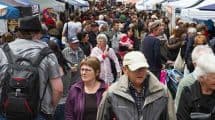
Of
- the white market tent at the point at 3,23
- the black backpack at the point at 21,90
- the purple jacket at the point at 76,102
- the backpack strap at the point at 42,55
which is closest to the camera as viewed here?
the black backpack at the point at 21,90

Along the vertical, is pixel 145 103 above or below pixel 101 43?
above

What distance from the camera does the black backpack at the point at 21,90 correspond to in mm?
5059

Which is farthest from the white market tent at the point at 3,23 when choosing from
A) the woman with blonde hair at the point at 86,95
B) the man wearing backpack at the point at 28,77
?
the man wearing backpack at the point at 28,77

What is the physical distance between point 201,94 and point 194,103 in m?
0.09

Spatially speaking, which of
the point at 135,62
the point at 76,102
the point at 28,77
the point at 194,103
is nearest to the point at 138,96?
the point at 135,62

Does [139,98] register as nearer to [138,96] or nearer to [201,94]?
[138,96]

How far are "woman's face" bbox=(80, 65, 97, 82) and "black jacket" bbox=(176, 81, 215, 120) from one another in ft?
4.40

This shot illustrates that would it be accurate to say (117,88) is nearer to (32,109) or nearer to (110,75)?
(32,109)

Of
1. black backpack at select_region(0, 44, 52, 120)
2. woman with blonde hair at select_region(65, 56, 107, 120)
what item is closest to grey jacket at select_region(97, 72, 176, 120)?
black backpack at select_region(0, 44, 52, 120)

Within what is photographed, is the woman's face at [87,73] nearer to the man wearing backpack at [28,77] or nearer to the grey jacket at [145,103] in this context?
the man wearing backpack at [28,77]

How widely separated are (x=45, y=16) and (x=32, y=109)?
39.8 feet

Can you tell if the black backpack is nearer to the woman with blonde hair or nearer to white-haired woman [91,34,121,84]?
the woman with blonde hair

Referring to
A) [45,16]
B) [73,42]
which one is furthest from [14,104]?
[45,16]

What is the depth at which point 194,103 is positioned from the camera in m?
4.57
